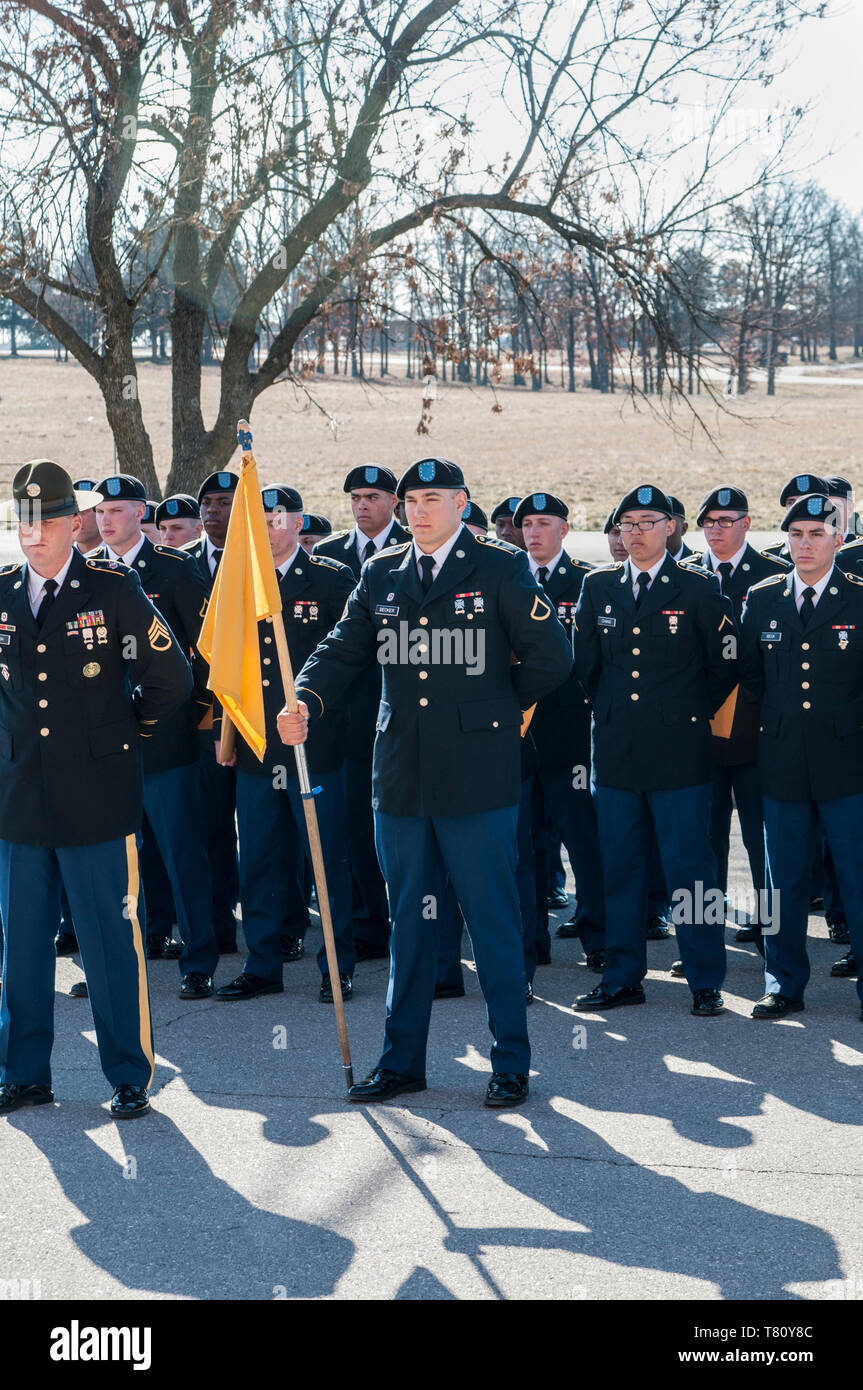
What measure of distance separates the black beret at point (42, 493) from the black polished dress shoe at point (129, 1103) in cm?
201

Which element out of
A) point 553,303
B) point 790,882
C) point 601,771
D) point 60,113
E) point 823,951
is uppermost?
point 60,113

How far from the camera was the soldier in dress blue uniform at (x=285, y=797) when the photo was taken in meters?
6.76

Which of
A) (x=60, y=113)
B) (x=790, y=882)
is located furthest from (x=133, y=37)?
(x=790, y=882)

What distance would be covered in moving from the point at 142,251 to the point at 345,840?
7138 mm

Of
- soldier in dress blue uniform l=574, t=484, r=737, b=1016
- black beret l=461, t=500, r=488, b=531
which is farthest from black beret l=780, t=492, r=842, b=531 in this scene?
black beret l=461, t=500, r=488, b=531

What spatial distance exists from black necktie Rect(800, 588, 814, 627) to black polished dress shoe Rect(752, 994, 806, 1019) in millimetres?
1565

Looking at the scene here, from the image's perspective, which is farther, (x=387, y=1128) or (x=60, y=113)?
(x=60, y=113)

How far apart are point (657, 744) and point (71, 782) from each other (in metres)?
2.49

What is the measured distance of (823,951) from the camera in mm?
7383

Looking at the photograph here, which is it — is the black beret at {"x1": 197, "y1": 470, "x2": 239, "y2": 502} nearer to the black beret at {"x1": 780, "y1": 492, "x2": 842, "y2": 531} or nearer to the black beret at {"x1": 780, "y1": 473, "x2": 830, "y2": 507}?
the black beret at {"x1": 780, "y1": 473, "x2": 830, "y2": 507}

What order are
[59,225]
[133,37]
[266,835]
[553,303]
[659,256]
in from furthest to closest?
[553,303] → [659,256] → [59,225] → [133,37] → [266,835]

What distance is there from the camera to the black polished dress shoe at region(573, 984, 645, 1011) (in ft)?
21.1

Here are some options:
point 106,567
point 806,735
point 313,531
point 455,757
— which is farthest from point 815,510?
point 313,531

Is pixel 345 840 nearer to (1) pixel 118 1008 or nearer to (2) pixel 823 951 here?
(1) pixel 118 1008
